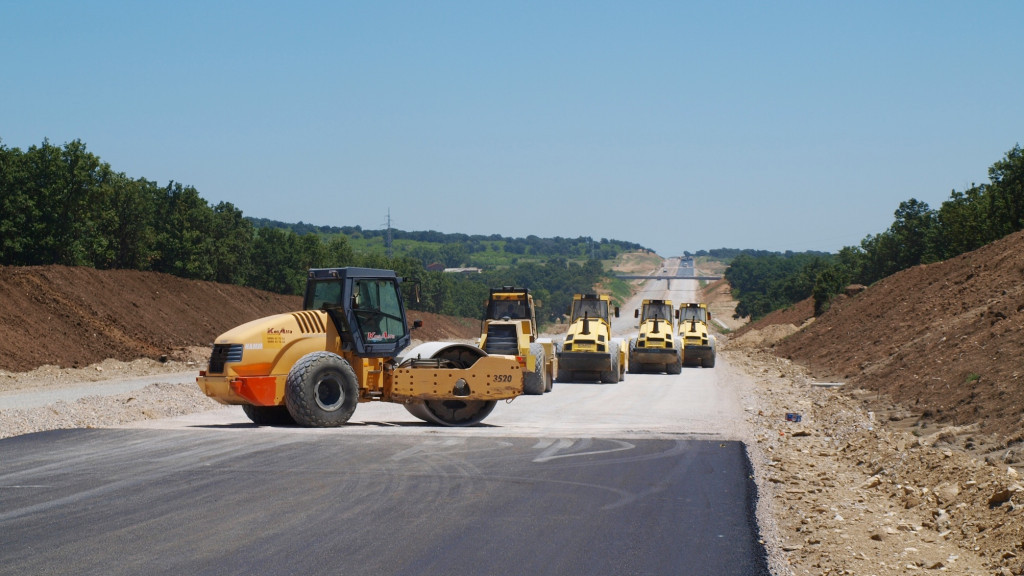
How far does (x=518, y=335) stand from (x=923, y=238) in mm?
76701

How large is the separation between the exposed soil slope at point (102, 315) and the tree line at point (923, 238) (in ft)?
140

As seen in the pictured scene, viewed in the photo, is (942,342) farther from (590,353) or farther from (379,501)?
(379,501)

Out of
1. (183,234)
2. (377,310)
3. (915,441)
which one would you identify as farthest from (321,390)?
(183,234)

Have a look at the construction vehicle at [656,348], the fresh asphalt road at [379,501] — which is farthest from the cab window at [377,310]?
the construction vehicle at [656,348]

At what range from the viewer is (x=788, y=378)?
36031 mm

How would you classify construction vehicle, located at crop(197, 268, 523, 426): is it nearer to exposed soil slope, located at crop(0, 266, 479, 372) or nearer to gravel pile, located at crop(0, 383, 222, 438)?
gravel pile, located at crop(0, 383, 222, 438)

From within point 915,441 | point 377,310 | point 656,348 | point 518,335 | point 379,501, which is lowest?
point 379,501

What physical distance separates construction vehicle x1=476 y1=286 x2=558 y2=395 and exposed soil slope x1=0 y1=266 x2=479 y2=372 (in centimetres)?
1905

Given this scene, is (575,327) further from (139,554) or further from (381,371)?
(139,554)

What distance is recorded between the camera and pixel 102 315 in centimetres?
4722

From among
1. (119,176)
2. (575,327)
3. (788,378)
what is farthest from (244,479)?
(119,176)

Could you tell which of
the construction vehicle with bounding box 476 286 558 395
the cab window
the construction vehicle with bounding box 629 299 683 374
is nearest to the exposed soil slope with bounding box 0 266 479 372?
the construction vehicle with bounding box 476 286 558 395

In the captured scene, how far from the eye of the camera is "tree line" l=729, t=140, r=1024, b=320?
65875 millimetres

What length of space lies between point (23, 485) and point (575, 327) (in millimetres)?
23554
